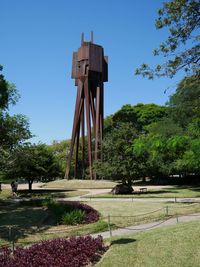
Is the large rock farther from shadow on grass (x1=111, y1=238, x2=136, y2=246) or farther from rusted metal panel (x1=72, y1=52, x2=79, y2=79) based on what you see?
rusted metal panel (x1=72, y1=52, x2=79, y2=79)

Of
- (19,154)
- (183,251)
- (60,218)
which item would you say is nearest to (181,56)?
(183,251)

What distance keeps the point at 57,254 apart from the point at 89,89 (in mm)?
45977

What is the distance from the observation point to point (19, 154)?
26531 mm

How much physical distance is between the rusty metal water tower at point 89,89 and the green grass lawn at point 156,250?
38705mm

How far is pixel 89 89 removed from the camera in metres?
54.7

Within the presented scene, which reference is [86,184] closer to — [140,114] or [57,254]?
[140,114]

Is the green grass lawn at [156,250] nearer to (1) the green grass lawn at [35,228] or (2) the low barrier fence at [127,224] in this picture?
(2) the low barrier fence at [127,224]

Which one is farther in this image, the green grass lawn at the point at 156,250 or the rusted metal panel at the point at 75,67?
the rusted metal panel at the point at 75,67

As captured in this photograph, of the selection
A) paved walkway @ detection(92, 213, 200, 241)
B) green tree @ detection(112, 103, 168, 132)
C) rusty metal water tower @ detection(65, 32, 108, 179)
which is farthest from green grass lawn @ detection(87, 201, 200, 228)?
green tree @ detection(112, 103, 168, 132)

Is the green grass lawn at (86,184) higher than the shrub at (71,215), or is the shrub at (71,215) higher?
the green grass lawn at (86,184)

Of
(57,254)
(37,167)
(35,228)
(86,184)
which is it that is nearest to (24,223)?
(35,228)

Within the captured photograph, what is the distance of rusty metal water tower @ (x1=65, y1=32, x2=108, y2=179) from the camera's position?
53.1 m

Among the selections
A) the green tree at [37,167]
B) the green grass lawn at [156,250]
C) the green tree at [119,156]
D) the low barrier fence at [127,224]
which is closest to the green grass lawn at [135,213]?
the low barrier fence at [127,224]

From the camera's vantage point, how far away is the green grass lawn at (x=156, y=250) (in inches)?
383
